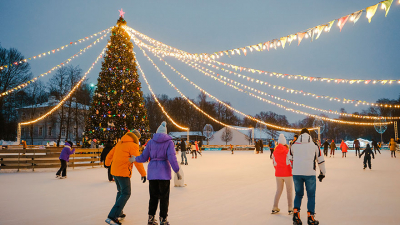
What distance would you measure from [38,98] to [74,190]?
52880 millimetres


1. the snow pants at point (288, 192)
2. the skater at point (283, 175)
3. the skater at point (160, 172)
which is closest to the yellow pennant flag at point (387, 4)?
the skater at point (283, 175)

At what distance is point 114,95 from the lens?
54.1 ft

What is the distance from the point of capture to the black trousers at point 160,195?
4242 millimetres

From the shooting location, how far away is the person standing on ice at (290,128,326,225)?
14.7 feet

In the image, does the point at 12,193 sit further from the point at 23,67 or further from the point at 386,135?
the point at 386,135

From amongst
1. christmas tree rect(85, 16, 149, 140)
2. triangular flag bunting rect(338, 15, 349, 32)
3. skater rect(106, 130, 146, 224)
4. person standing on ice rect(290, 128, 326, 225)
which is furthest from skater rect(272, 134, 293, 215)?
christmas tree rect(85, 16, 149, 140)

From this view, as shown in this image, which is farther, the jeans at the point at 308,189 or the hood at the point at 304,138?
the hood at the point at 304,138

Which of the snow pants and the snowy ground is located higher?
the snow pants

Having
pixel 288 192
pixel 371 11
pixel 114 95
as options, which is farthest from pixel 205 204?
pixel 114 95

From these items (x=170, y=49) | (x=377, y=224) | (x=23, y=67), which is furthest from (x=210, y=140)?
(x=377, y=224)

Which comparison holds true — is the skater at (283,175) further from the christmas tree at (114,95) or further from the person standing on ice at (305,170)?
the christmas tree at (114,95)

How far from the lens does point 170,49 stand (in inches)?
514

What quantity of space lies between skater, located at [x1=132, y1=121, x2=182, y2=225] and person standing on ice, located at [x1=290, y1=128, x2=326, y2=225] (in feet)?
6.44

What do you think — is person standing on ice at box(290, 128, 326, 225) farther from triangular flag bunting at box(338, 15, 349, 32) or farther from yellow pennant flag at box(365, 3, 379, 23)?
triangular flag bunting at box(338, 15, 349, 32)
